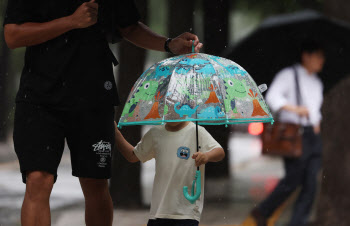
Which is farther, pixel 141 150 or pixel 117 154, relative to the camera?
pixel 117 154

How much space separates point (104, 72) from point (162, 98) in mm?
386

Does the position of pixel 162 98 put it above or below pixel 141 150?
above

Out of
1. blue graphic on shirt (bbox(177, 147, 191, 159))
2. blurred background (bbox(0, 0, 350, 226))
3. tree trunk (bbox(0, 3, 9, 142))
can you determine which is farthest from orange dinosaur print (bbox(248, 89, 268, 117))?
tree trunk (bbox(0, 3, 9, 142))

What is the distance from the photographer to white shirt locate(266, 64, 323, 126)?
6.22 meters

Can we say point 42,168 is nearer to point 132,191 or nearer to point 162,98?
point 162,98

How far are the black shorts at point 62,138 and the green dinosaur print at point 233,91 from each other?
66 cm

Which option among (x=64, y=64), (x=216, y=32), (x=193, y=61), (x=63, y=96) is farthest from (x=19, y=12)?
(x=216, y=32)

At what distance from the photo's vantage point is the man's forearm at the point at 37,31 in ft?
12.5

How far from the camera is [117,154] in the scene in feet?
20.5

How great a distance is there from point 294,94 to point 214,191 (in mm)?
1079

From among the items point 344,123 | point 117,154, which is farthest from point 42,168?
point 344,123

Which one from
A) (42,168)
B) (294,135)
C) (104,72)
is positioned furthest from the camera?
(294,135)

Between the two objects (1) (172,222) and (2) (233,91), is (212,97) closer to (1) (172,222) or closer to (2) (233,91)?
(2) (233,91)

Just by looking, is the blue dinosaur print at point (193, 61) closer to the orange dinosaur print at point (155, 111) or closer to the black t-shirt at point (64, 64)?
the orange dinosaur print at point (155, 111)
